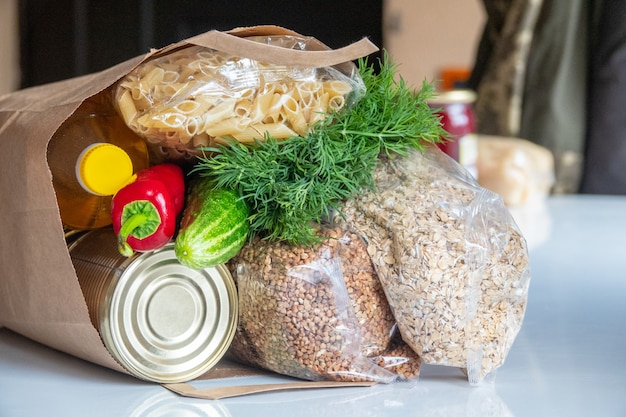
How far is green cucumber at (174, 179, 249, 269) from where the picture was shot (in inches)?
23.8

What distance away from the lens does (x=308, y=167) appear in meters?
0.64

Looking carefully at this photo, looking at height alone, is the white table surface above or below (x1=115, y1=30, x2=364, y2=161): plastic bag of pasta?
below

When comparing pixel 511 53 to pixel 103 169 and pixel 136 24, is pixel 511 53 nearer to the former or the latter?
pixel 136 24

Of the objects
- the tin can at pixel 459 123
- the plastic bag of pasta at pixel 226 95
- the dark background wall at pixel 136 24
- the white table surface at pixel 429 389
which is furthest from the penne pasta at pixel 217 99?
the dark background wall at pixel 136 24

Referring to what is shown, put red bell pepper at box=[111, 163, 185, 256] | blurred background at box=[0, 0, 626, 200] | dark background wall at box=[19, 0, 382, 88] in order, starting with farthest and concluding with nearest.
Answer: dark background wall at box=[19, 0, 382, 88] < blurred background at box=[0, 0, 626, 200] < red bell pepper at box=[111, 163, 185, 256]

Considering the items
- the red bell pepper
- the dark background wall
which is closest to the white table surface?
the red bell pepper

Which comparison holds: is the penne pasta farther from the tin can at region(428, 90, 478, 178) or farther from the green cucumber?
the tin can at region(428, 90, 478, 178)

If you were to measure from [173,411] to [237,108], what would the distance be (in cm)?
24

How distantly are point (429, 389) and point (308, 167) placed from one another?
0.20 metres

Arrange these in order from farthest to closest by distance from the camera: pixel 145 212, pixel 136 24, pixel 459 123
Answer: pixel 136 24
pixel 459 123
pixel 145 212

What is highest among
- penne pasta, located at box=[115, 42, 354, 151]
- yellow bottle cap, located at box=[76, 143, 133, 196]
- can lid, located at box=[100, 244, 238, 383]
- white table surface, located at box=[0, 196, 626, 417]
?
penne pasta, located at box=[115, 42, 354, 151]

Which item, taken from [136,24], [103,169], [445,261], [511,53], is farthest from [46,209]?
[136,24]

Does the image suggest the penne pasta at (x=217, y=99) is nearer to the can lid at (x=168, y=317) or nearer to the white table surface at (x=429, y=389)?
the can lid at (x=168, y=317)

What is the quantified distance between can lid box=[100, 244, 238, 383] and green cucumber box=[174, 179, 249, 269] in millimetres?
32
